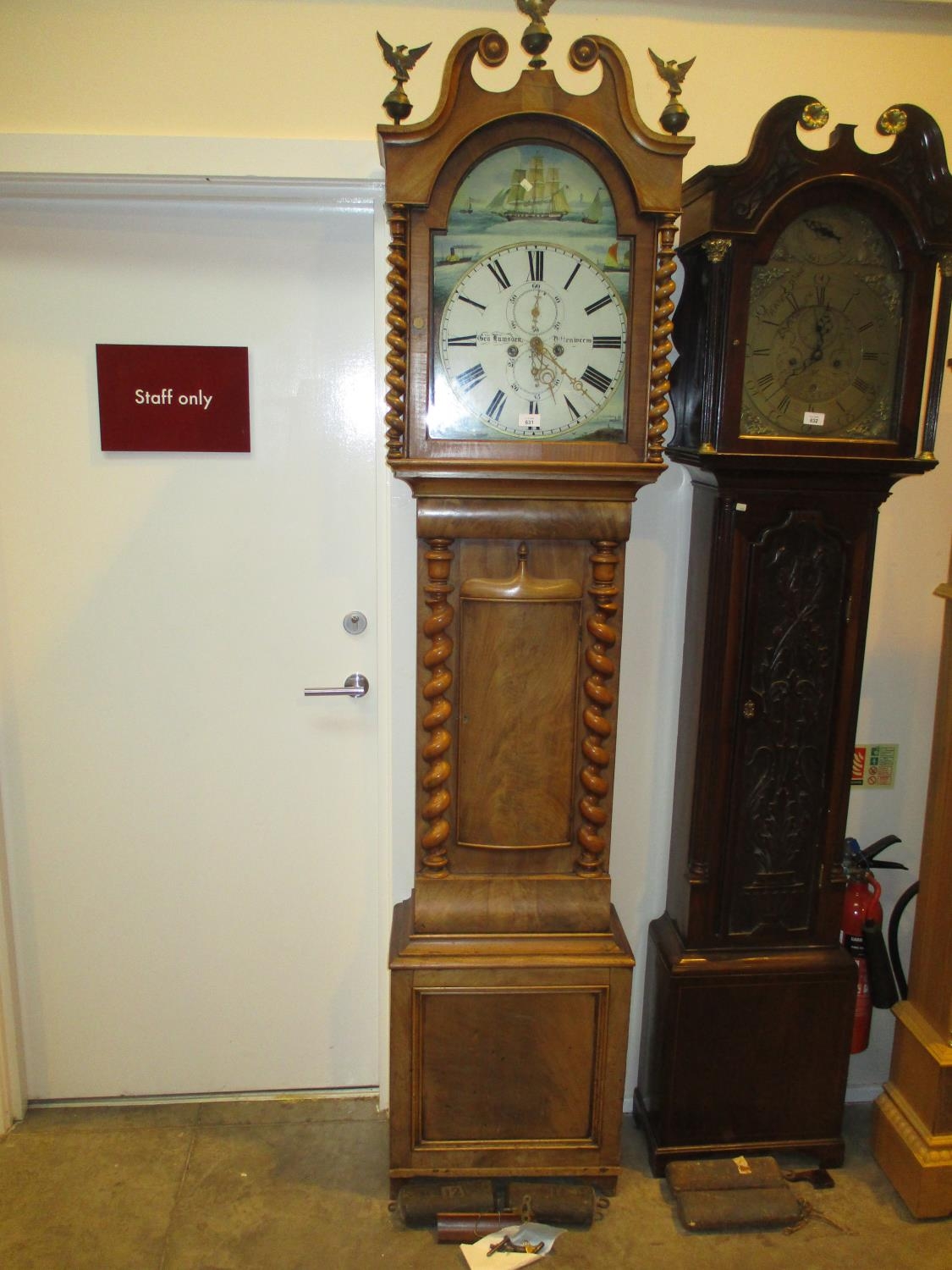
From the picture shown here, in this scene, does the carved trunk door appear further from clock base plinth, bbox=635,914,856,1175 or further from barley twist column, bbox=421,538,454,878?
barley twist column, bbox=421,538,454,878

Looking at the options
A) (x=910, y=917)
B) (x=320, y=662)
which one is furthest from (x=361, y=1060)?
(x=910, y=917)

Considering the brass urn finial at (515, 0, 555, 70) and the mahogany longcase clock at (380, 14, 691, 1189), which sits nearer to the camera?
the brass urn finial at (515, 0, 555, 70)

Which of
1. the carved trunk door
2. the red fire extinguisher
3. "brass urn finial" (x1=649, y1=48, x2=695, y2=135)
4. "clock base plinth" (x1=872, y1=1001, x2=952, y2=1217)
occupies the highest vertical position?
"brass urn finial" (x1=649, y1=48, x2=695, y2=135)

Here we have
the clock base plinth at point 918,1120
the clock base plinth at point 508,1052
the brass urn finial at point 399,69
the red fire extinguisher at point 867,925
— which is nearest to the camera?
the brass urn finial at point 399,69

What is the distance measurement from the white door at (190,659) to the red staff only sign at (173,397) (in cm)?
3

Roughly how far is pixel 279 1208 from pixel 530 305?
189cm

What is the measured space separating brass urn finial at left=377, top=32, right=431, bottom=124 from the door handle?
1.12 metres

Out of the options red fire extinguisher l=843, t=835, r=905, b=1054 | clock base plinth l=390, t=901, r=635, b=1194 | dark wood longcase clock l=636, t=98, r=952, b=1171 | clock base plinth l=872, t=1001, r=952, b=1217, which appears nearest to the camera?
dark wood longcase clock l=636, t=98, r=952, b=1171

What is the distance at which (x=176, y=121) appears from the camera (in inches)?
71.4

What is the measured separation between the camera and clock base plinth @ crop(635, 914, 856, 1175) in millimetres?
1973

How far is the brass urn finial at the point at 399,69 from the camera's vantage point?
4.88ft

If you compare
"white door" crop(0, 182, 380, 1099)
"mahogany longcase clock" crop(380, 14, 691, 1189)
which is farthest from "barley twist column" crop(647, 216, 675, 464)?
"white door" crop(0, 182, 380, 1099)

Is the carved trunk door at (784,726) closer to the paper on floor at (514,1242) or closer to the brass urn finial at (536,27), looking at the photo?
the paper on floor at (514,1242)

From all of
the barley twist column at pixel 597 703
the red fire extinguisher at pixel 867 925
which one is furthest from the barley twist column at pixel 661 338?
the red fire extinguisher at pixel 867 925
